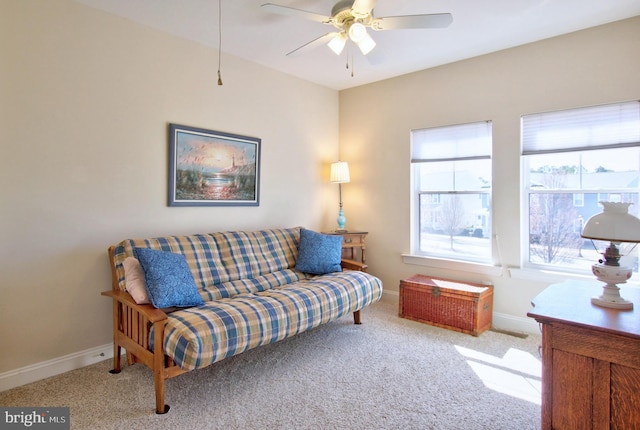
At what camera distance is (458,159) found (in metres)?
3.62

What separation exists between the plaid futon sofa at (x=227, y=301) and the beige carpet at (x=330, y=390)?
227 millimetres

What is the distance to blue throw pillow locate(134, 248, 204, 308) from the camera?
2188 millimetres

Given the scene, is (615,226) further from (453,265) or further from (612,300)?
(453,265)

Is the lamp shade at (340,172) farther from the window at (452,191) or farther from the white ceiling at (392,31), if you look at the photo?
the white ceiling at (392,31)

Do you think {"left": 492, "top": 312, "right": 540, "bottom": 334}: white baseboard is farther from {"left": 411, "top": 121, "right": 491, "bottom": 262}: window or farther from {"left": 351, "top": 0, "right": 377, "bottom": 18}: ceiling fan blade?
{"left": 351, "top": 0, "right": 377, "bottom": 18}: ceiling fan blade

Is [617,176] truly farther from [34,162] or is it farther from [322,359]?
[34,162]

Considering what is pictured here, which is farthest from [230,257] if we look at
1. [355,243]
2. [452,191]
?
[452,191]

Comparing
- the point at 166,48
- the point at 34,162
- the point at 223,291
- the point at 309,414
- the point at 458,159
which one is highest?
the point at 166,48

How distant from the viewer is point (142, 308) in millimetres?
2100

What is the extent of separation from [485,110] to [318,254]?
7.04 ft

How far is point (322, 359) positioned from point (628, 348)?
1852 mm

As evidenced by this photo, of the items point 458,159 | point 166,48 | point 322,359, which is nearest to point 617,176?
point 458,159

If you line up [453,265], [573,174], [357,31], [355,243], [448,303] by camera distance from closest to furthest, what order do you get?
[357,31]
[573,174]
[448,303]
[453,265]
[355,243]

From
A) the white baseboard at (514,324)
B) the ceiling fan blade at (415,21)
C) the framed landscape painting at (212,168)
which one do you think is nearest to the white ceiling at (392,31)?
the ceiling fan blade at (415,21)
